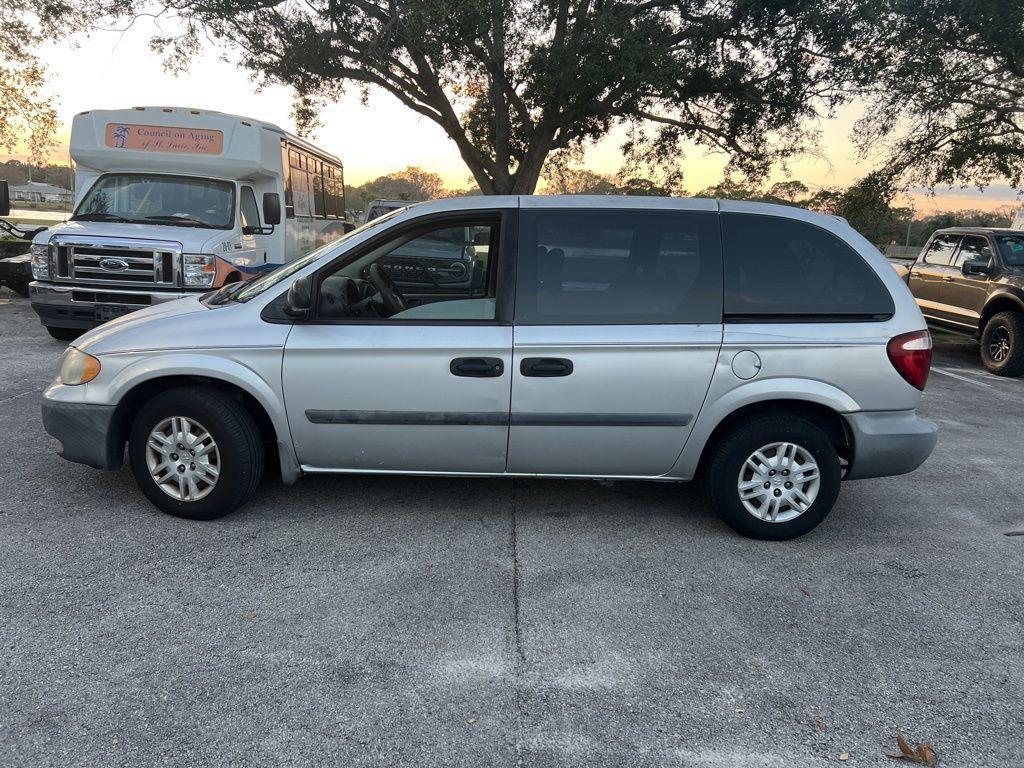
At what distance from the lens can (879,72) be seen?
14.4 metres

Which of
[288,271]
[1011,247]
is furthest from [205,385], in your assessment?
[1011,247]

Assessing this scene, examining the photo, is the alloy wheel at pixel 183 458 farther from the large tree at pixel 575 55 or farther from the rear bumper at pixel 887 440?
the large tree at pixel 575 55

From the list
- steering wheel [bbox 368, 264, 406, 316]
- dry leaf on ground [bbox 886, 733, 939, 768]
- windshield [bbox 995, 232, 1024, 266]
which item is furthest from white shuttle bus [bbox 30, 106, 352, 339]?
windshield [bbox 995, 232, 1024, 266]

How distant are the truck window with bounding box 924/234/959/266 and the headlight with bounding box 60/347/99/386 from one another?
11.4 metres

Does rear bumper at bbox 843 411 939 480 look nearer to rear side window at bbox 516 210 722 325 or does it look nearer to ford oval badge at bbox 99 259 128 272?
rear side window at bbox 516 210 722 325

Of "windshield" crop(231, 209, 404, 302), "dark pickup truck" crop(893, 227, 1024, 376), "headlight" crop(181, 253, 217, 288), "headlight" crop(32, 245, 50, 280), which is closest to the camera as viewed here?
"windshield" crop(231, 209, 404, 302)

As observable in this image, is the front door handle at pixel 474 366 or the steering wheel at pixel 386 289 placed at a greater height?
the steering wheel at pixel 386 289

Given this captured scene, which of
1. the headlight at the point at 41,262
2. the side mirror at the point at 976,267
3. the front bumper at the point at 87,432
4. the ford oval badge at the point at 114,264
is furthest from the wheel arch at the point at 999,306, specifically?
the headlight at the point at 41,262

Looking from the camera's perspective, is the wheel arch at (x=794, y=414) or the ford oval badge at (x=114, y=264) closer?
the wheel arch at (x=794, y=414)

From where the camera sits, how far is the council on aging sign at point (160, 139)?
29.7ft

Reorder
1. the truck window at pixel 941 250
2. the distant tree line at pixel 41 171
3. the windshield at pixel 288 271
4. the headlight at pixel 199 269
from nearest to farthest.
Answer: the windshield at pixel 288 271 < the headlight at pixel 199 269 < the distant tree line at pixel 41 171 < the truck window at pixel 941 250

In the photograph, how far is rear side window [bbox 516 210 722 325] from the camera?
4059 mm

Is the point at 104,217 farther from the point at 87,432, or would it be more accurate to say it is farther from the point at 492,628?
the point at 492,628

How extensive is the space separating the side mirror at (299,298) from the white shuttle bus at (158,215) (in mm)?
4931
